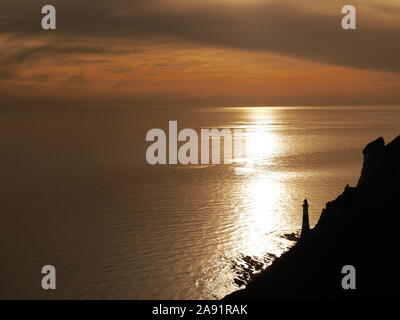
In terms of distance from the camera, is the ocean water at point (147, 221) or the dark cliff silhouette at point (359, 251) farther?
the ocean water at point (147, 221)

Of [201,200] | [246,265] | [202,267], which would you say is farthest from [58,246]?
[201,200]

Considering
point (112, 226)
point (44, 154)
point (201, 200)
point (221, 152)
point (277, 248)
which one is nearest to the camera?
point (277, 248)

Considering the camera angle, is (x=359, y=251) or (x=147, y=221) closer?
(x=359, y=251)

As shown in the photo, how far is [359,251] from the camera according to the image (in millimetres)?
30672

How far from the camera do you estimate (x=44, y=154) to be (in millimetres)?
146000

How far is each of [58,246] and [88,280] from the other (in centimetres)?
1132

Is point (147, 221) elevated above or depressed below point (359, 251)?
above

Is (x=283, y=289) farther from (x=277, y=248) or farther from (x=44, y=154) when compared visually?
(x=44, y=154)

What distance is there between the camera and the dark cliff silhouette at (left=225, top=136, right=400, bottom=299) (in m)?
28.0

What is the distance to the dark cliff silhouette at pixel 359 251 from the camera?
2795 cm

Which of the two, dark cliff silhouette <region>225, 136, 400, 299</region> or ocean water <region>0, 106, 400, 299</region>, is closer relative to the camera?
dark cliff silhouette <region>225, 136, 400, 299</region>

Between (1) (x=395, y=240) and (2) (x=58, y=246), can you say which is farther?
(2) (x=58, y=246)

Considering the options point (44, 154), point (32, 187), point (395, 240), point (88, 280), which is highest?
point (44, 154)
